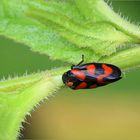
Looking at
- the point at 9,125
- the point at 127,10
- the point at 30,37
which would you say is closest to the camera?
the point at 9,125

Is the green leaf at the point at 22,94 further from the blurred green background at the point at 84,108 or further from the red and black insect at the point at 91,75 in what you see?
the blurred green background at the point at 84,108

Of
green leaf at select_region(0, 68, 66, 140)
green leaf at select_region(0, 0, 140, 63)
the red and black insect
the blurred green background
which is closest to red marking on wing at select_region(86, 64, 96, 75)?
the red and black insect

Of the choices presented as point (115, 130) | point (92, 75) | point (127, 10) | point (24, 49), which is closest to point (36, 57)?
point (24, 49)

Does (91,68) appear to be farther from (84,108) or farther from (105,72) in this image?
(84,108)

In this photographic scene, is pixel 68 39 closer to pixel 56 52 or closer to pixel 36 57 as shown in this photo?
pixel 56 52

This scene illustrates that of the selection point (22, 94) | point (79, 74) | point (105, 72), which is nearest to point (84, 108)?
point (79, 74)

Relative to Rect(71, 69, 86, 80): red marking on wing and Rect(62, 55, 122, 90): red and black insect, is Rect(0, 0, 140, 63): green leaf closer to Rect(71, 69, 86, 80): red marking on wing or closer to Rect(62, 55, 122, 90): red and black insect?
Rect(62, 55, 122, 90): red and black insect
